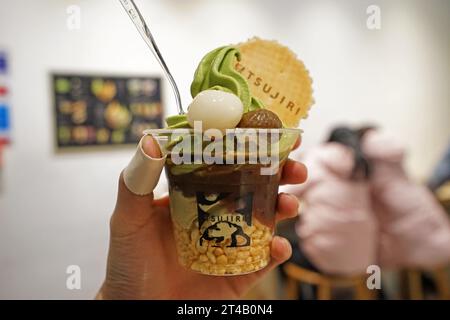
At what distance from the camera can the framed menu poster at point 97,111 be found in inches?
73.2

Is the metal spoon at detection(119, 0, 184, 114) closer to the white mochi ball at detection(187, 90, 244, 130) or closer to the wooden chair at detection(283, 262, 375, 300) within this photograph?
the white mochi ball at detection(187, 90, 244, 130)

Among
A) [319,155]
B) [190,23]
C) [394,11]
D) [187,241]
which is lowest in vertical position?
[187,241]

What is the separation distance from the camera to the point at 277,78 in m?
0.77

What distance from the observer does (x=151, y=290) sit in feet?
2.90

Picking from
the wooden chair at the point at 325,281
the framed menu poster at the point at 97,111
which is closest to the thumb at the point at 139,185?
the framed menu poster at the point at 97,111

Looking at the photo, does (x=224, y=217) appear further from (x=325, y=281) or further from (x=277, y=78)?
(x=325, y=281)

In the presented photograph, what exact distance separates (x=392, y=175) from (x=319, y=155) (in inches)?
16.9

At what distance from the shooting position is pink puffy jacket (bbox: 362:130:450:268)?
6.95 feet

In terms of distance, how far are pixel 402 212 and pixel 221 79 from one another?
1731 mm

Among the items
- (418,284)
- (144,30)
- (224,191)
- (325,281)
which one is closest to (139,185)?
(224,191)

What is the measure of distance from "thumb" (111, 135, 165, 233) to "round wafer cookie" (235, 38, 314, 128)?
0.21 meters

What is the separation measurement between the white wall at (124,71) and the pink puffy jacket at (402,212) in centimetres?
41

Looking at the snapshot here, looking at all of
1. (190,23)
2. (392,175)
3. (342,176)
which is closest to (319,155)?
(342,176)
